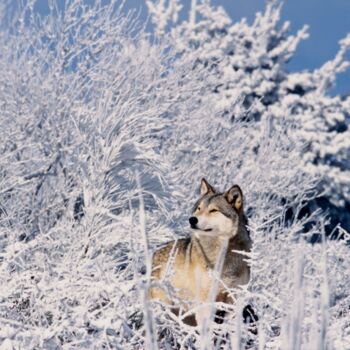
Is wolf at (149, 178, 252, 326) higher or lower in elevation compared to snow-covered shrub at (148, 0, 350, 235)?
lower

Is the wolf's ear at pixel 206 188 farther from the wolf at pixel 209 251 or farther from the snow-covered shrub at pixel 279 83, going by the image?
the snow-covered shrub at pixel 279 83

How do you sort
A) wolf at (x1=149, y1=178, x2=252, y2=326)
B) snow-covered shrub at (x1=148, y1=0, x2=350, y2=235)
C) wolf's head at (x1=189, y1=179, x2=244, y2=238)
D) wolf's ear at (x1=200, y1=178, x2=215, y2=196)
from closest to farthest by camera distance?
wolf at (x1=149, y1=178, x2=252, y2=326) < wolf's head at (x1=189, y1=179, x2=244, y2=238) < wolf's ear at (x1=200, y1=178, x2=215, y2=196) < snow-covered shrub at (x1=148, y1=0, x2=350, y2=235)

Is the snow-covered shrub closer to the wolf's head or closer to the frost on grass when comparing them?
the frost on grass

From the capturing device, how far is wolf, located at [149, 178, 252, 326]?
708 centimetres

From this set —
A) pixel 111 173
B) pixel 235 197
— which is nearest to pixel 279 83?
pixel 111 173

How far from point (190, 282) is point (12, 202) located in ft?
27.2

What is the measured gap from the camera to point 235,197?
806 cm

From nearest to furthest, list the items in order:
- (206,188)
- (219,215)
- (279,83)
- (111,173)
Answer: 1. (219,215)
2. (206,188)
3. (111,173)
4. (279,83)

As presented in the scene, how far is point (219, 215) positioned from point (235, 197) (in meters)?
0.29

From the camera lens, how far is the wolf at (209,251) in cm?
708

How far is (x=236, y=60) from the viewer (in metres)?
32.2

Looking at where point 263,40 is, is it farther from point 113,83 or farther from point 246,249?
point 246,249

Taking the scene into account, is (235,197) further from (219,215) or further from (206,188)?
(206,188)

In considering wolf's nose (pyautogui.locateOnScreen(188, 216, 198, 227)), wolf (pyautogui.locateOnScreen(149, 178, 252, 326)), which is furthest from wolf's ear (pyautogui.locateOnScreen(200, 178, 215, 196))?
wolf's nose (pyautogui.locateOnScreen(188, 216, 198, 227))
